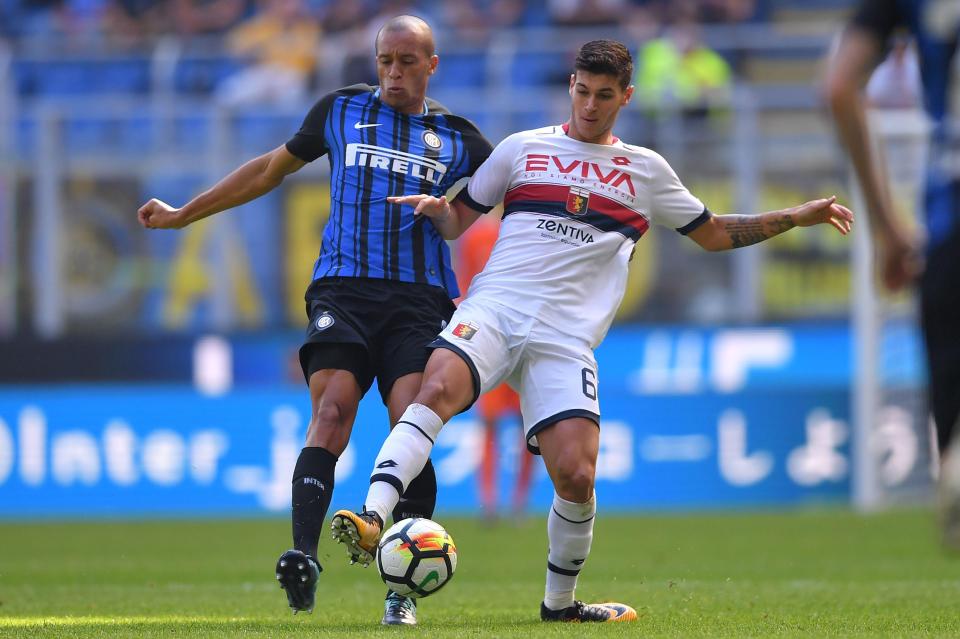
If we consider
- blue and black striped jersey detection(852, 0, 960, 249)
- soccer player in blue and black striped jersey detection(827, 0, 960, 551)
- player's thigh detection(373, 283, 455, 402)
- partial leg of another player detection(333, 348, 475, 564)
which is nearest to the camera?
soccer player in blue and black striped jersey detection(827, 0, 960, 551)

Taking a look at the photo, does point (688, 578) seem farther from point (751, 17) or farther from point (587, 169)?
point (751, 17)

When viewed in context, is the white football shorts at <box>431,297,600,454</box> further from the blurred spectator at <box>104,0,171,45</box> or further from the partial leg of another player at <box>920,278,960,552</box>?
the blurred spectator at <box>104,0,171,45</box>

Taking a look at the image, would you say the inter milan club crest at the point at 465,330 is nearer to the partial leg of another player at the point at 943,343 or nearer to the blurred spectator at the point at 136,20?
the partial leg of another player at the point at 943,343

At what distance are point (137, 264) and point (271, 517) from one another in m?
3.08

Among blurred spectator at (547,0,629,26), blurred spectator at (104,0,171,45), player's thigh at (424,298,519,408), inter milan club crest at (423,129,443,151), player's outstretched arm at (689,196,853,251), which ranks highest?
blurred spectator at (104,0,171,45)

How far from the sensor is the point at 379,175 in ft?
19.0

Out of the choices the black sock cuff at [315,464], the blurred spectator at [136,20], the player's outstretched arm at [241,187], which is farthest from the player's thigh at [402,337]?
the blurred spectator at [136,20]

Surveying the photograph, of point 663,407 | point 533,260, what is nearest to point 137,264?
point 663,407

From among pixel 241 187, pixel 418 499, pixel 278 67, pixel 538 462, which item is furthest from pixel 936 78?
pixel 278 67

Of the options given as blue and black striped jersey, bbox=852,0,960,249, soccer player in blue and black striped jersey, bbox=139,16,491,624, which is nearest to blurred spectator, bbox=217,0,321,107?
soccer player in blue and black striped jersey, bbox=139,16,491,624

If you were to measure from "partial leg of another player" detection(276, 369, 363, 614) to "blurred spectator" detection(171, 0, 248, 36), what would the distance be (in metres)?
14.5

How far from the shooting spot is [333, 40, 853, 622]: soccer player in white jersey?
17.8 feet

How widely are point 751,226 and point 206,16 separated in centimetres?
1476

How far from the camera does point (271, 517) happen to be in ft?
42.5
